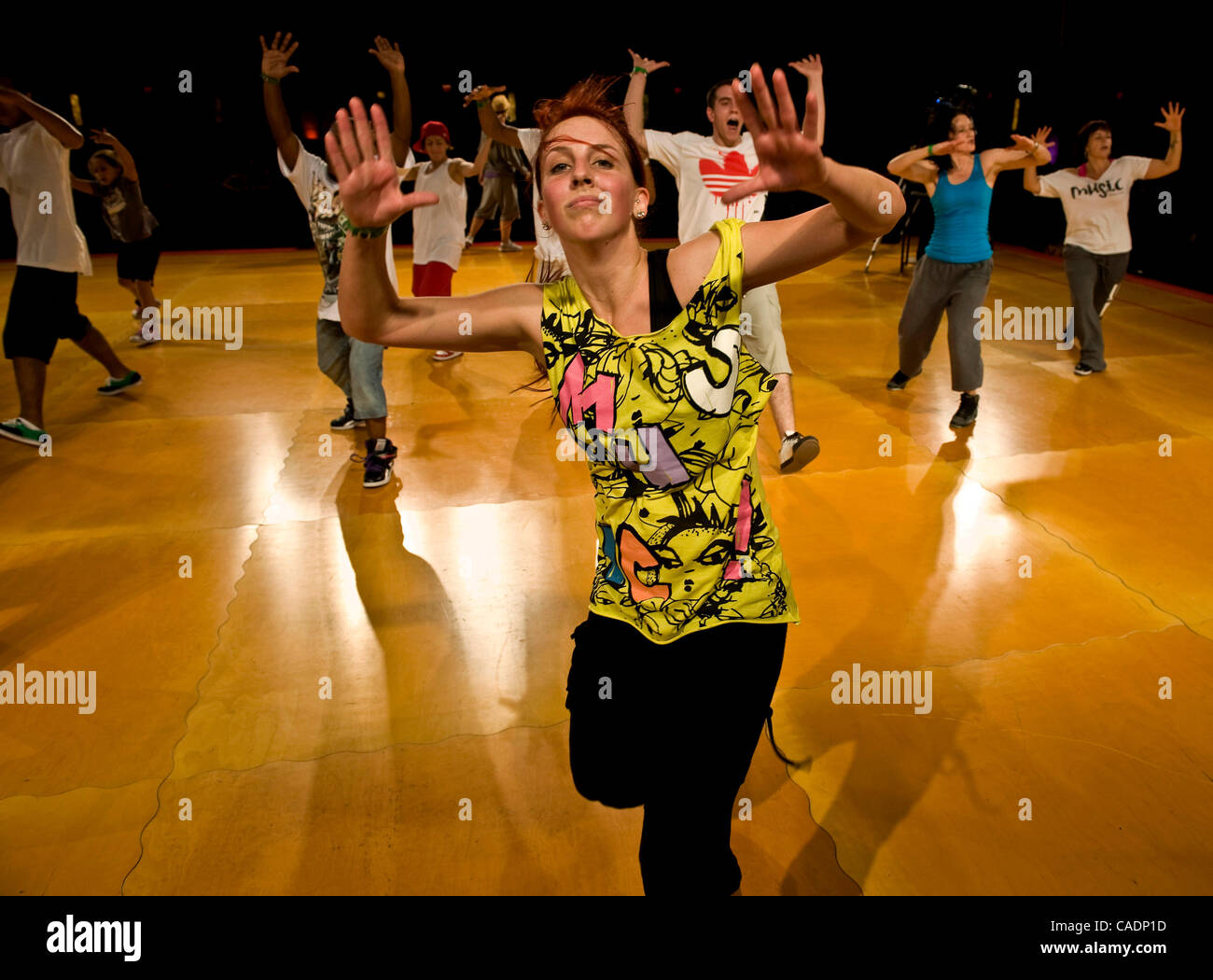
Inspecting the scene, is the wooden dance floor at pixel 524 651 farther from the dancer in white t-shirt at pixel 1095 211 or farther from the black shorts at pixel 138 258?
the black shorts at pixel 138 258

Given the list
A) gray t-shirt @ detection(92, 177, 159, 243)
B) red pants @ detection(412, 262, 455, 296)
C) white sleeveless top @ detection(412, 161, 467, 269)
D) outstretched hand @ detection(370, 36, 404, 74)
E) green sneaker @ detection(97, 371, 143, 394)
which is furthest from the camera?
gray t-shirt @ detection(92, 177, 159, 243)

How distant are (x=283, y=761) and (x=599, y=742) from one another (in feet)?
5.15

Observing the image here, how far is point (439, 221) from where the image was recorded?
7.36 meters

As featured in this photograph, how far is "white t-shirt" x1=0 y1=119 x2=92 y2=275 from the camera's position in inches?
212

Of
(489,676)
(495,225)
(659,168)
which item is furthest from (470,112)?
(489,676)

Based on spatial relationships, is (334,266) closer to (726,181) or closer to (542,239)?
(542,239)

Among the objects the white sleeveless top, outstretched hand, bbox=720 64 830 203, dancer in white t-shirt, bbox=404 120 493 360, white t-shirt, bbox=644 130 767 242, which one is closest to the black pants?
outstretched hand, bbox=720 64 830 203

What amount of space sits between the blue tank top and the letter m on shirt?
465cm

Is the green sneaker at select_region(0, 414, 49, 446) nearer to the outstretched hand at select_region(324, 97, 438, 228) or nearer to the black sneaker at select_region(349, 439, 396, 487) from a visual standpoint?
the black sneaker at select_region(349, 439, 396, 487)

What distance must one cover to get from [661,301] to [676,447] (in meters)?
0.33

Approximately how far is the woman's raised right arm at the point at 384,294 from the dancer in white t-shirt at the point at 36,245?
14.9 feet

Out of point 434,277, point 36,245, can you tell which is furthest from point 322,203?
point 434,277

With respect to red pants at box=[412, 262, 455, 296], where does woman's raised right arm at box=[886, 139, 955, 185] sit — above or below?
above

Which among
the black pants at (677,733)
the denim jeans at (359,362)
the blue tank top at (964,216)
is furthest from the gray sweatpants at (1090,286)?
the black pants at (677,733)
